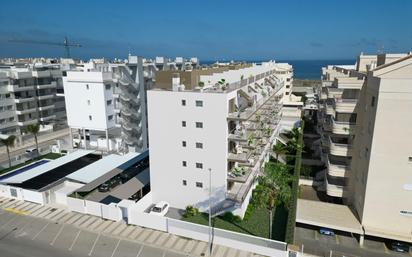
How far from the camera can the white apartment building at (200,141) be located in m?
29.7

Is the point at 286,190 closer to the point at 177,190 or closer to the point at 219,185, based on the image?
the point at 219,185

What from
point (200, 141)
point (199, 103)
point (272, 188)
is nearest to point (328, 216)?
point (272, 188)

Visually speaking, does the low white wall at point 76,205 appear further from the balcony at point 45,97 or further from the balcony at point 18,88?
the balcony at point 45,97

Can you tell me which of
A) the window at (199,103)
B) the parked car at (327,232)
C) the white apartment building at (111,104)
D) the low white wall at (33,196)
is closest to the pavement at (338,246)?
the parked car at (327,232)

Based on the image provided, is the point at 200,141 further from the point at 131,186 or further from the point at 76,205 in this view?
the point at 76,205

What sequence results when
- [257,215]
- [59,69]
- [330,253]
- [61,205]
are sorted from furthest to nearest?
[59,69] → [61,205] → [257,215] → [330,253]


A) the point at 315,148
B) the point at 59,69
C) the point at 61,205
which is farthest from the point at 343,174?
the point at 59,69

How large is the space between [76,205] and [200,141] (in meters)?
17.1

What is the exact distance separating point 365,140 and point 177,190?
21136 mm

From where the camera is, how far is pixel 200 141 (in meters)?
30.6

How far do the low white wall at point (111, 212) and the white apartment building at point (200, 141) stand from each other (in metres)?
4.85

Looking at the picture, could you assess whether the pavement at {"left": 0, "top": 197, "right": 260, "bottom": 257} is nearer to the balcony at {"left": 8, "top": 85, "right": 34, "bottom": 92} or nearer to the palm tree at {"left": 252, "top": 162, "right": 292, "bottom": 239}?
the palm tree at {"left": 252, "top": 162, "right": 292, "bottom": 239}

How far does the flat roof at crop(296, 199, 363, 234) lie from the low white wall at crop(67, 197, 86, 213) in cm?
2446

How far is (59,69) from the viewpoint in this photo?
238 feet
